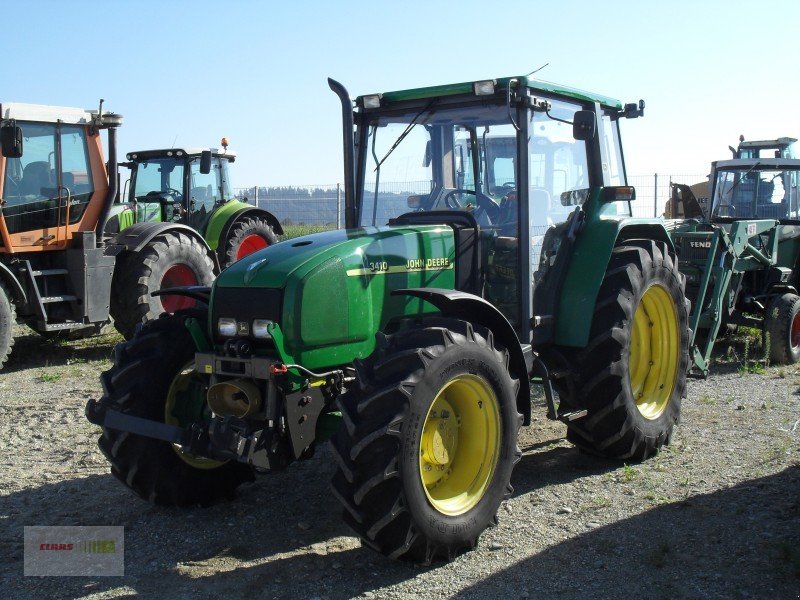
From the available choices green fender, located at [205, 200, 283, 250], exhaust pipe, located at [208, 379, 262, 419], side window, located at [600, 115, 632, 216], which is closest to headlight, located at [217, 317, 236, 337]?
exhaust pipe, located at [208, 379, 262, 419]

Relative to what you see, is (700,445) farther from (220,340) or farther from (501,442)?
(220,340)

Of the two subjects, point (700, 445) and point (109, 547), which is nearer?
point (109, 547)

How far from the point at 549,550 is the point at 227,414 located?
1778 mm

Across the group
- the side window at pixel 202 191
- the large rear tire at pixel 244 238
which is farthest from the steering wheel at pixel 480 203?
the side window at pixel 202 191

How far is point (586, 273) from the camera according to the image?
18.0ft

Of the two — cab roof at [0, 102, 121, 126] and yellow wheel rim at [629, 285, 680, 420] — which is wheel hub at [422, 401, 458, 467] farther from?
cab roof at [0, 102, 121, 126]

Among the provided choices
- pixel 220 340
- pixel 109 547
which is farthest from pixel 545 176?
pixel 109 547

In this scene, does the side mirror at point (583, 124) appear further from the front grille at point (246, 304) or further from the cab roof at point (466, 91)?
the front grille at point (246, 304)

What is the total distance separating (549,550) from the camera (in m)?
4.36

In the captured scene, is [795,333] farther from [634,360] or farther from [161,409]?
[161,409]

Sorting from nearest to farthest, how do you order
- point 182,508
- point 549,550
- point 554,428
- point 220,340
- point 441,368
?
point 441,368, point 549,550, point 220,340, point 182,508, point 554,428

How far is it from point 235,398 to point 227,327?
39cm

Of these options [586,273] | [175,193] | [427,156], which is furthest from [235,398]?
[175,193]

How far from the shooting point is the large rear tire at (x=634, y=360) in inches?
212
